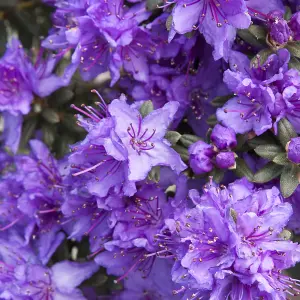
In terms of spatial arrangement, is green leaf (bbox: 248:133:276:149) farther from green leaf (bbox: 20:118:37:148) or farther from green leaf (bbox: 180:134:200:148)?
green leaf (bbox: 20:118:37:148)

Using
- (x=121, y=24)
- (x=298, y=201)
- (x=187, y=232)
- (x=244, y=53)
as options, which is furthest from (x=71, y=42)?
(x=298, y=201)

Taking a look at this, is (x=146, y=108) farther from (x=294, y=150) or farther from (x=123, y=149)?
(x=294, y=150)

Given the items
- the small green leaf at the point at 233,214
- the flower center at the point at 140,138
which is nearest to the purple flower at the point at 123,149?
the flower center at the point at 140,138

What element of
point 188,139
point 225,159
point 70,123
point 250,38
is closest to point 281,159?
point 225,159

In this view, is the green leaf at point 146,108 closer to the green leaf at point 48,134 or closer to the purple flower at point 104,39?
the purple flower at point 104,39

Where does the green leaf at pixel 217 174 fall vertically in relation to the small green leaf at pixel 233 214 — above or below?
below

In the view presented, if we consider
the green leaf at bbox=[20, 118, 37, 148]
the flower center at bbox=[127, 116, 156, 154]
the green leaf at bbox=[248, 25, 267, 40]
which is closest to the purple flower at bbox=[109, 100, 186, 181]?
the flower center at bbox=[127, 116, 156, 154]

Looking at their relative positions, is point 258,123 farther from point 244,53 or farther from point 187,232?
point 187,232
